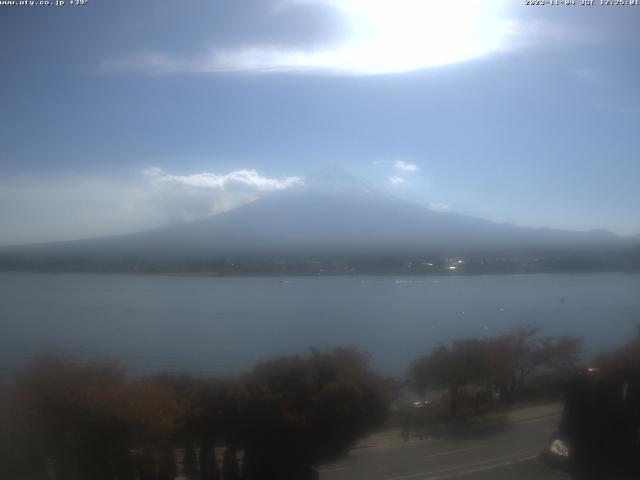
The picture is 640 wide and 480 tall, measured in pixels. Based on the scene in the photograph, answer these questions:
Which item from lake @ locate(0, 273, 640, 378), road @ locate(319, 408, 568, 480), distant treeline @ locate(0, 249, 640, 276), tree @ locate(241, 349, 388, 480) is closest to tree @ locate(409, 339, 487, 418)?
lake @ locate(0, 273, 640, 378)

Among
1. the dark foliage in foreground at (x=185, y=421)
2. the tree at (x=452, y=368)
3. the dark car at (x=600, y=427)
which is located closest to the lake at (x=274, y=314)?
the tree at (x=452, y=368)

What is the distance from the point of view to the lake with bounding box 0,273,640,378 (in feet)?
13.2

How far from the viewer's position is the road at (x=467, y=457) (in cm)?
363

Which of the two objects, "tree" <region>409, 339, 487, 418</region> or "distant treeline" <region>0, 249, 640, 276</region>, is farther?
"distant treeline" <region>0, 249, 640, 276</region>

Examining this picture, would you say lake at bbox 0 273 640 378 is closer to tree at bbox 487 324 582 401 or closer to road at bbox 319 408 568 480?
tree at bbox 487 324 582 401

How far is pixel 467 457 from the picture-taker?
387 centimetres

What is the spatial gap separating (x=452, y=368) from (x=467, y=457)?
0.60 meters

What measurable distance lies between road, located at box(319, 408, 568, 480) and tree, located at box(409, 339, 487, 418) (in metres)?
0.33

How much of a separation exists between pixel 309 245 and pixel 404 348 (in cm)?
189

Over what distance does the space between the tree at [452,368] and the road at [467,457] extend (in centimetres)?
33

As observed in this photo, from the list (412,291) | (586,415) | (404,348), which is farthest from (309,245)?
(586,415)

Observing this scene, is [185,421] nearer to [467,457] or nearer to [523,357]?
[467,457]

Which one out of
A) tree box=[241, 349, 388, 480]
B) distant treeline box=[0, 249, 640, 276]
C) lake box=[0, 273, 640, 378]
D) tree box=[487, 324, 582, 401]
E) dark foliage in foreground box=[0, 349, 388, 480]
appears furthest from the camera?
distant treeline box=[0, 249, 640, 276]

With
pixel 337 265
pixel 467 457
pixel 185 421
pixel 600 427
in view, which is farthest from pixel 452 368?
pixel 185 421
